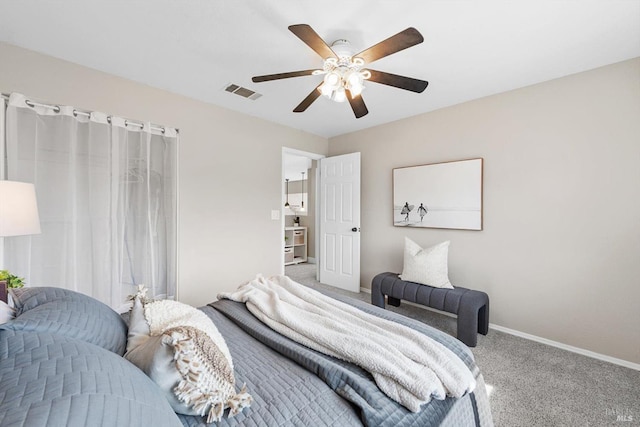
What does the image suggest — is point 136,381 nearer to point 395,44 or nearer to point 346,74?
point 395,44

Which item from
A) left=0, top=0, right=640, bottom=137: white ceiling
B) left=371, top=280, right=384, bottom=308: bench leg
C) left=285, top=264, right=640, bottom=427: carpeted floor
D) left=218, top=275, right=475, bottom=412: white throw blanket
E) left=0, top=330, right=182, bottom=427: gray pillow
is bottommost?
left=285, top=264, right=640, bottom=427: carpeted floor

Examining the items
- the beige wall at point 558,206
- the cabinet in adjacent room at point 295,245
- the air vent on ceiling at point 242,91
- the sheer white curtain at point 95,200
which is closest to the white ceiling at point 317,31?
the air vent on ceiling at point 242,91

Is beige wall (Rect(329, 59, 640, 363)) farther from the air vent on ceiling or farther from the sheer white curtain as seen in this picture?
the sheer white curtain

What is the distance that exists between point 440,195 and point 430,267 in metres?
0.89

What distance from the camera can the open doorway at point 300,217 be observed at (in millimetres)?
6034

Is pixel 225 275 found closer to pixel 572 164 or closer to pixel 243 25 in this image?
pixel 243 25

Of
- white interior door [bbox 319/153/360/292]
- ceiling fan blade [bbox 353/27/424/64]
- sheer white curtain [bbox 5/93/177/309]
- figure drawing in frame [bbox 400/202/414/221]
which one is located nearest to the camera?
ceiling fan blade [bbox 353/27/424/64]

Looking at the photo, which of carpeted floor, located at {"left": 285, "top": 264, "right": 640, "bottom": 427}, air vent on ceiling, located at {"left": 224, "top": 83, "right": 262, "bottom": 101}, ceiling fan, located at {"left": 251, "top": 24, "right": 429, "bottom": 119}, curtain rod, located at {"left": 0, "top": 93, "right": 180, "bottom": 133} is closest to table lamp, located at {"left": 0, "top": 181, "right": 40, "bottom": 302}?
curtain rod, located at {"left": 0, "top": 93, "right": 180, "bottom": 133}

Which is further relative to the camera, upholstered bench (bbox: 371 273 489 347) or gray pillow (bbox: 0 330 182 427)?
upholstered bench (bbox: 371 273 489 347)

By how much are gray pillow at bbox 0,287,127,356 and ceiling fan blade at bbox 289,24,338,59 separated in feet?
5.23

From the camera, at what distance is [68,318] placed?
952 millimetres

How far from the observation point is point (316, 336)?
1281 millimetres

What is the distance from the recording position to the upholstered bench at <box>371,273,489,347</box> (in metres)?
2.44

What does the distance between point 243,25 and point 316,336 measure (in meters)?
2.01
